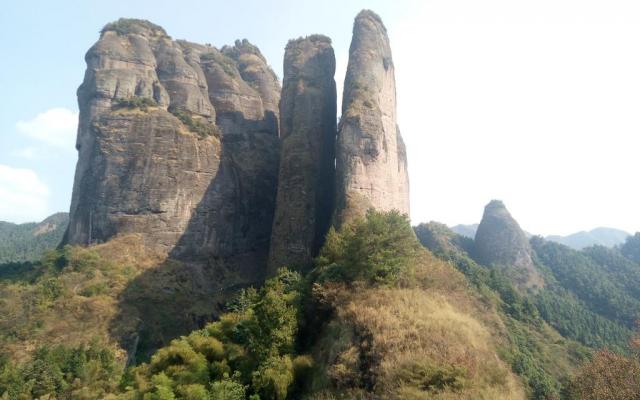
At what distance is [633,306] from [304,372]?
54.1 m

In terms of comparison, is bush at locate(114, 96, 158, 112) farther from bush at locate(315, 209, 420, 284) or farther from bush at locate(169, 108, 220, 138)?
bush at locate(315, 209, 420, 284)

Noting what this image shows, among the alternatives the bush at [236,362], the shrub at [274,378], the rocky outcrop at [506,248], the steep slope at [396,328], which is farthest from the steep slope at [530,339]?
the rocky outcrop at [506,248]

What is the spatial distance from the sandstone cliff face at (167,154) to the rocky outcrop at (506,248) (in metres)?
40.6

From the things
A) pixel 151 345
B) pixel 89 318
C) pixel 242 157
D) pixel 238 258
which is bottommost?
pixel 151 345

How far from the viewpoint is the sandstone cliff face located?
3306 cm

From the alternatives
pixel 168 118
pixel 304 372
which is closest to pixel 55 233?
pixel 168 118

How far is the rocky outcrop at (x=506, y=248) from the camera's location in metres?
59.6

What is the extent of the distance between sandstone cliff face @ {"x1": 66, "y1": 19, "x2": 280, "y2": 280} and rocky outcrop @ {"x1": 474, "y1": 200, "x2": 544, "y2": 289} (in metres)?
40.6

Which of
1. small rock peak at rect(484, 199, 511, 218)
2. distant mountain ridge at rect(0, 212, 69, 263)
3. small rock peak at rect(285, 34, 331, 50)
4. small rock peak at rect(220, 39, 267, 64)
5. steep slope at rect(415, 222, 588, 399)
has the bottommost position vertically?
steep slope at rect(415, 222, 588, 399)

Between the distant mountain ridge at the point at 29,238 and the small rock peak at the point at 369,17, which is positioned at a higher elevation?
the small rock peak at the point at 369,17

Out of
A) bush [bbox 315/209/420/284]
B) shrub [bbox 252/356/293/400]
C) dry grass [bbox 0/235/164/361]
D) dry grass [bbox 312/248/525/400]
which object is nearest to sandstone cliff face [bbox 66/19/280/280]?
dry grass [bbox 0/235/164/361]

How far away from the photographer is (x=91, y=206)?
32938 mm

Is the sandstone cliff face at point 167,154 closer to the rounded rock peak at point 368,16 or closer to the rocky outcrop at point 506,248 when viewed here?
the rounded rock peak at point 368,16

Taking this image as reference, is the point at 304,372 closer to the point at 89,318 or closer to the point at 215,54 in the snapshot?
the point at 89,318
